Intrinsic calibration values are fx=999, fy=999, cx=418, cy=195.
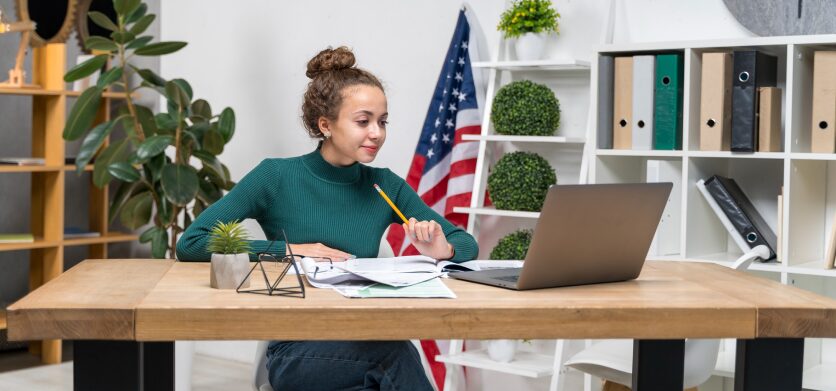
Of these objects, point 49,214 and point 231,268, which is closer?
point 231,268

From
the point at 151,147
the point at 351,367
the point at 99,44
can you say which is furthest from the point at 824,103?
the point at 99,44

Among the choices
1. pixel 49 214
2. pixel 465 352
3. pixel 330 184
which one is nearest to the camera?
pixel 330 184

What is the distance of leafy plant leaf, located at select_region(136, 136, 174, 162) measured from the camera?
4.03 m

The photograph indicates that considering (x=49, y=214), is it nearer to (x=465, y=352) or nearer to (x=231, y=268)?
(x=465, y=352)

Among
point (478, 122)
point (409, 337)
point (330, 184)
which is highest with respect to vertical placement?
point (478, 122)

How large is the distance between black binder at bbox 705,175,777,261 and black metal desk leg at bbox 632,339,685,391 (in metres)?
1.14

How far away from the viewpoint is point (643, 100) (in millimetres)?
3049

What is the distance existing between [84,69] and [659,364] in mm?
3066

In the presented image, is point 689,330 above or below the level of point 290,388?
above

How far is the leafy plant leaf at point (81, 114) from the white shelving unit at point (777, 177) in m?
2.25

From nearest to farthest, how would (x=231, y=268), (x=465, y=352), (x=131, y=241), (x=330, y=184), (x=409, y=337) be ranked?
(x=409, y=337), (x=231, y=268), (x=330, y=184), (x=465, y=352), (x=131, y=241)

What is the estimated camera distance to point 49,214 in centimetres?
450

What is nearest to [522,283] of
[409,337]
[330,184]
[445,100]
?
[409,337]

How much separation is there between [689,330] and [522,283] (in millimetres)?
274
